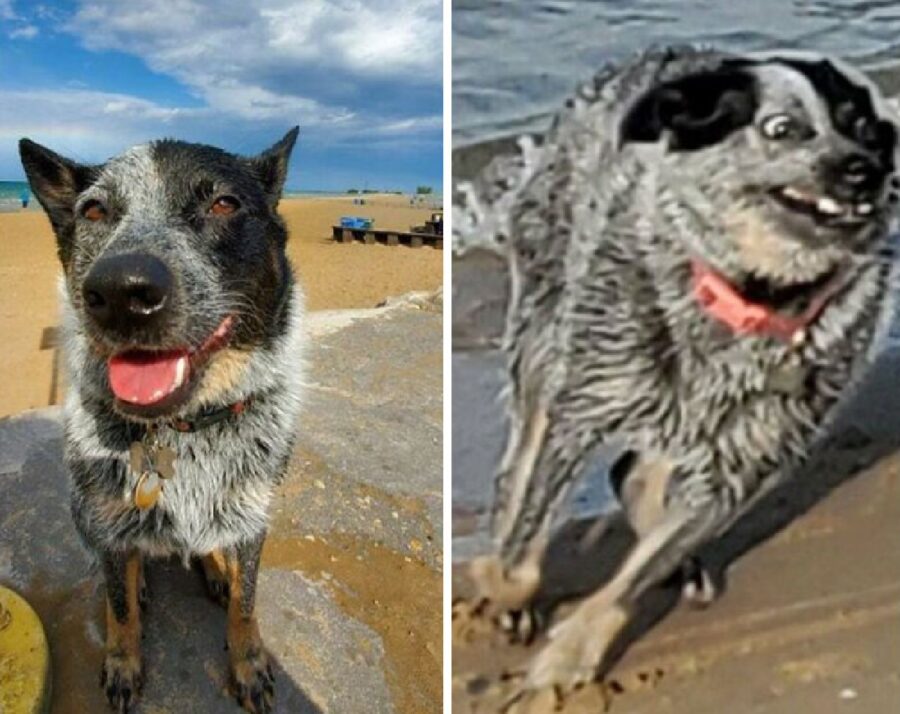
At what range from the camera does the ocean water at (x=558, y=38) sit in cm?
194

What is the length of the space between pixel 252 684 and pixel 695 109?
163 cm

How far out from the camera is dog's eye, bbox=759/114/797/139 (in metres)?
1.91

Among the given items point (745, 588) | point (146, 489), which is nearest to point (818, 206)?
point (745, 588)

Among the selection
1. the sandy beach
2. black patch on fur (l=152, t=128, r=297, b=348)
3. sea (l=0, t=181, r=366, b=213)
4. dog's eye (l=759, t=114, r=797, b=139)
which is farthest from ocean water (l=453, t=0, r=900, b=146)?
sea (l=0, t=181, r=366, b=213)

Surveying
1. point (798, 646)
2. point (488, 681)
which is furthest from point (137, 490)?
point (798, 646)

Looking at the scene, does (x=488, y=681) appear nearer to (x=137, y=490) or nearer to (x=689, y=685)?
(x=689, y=685)

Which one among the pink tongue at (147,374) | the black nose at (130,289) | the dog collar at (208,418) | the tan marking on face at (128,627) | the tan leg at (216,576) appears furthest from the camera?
the tan leg at (216,576)

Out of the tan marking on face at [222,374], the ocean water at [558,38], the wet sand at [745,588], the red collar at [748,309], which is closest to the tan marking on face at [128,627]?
the tan marking on face at [222,374]

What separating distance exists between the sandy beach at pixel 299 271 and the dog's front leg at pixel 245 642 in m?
0.55

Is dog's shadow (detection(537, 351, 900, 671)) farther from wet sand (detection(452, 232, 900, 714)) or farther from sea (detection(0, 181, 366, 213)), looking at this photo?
sea (detection(0, 181, 366, 213))

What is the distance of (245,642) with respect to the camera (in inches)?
81.8

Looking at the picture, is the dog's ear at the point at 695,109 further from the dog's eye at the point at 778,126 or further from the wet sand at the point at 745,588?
the wet sand at the point at 745,588

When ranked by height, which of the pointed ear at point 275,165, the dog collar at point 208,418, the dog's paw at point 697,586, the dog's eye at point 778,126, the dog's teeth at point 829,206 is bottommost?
the dog's paw at point 697,586

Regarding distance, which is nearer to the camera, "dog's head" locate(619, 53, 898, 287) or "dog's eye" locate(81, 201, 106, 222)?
"dog's eye" locate(81, 201, 106, 222)
